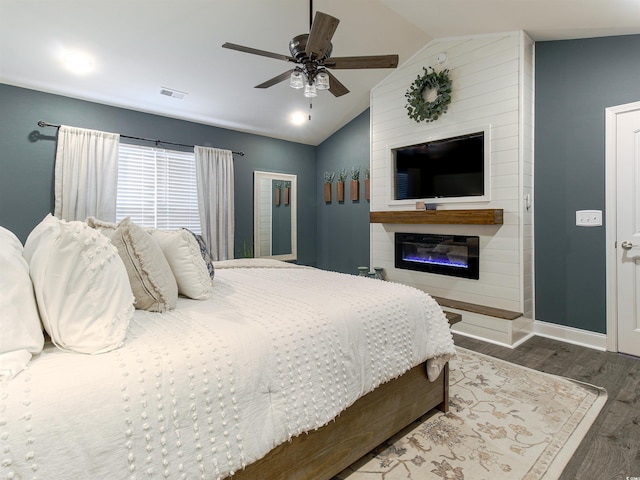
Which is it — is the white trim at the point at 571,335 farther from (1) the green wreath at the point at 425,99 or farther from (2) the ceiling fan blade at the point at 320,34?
(2) the ceiling fan blade at the point at 320,34

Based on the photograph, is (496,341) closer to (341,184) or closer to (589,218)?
(589,218)

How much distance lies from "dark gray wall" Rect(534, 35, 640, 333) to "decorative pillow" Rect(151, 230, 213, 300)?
10.4 ft

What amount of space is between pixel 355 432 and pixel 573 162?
10.1ft

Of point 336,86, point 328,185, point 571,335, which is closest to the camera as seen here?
point 336,86

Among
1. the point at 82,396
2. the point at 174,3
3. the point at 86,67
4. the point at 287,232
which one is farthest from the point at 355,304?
the point at 287,232

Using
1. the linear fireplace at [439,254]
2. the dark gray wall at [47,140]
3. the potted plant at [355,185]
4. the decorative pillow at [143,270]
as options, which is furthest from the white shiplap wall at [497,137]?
the decorative pillow at [143,270]

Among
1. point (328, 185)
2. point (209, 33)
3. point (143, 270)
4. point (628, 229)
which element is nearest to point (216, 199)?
point (328, 185)

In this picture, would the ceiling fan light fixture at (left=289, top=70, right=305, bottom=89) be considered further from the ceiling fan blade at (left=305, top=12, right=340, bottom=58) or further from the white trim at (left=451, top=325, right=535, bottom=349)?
the white trim at (left=451, top=325, right=535, bottom=349)

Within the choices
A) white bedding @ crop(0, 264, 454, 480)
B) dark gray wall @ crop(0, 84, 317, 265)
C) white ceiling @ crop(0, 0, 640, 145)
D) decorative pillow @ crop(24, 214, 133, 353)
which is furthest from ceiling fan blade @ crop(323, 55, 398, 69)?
dark gray wall @ crop(0, 84, 317, 265)

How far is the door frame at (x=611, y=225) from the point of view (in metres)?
2.87

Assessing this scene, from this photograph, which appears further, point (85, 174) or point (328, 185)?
point (328, 185)

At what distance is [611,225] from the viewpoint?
2.90m

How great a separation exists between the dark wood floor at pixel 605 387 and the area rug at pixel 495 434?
0.17 ft

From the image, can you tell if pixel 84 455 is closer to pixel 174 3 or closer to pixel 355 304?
pixel 355 304
